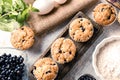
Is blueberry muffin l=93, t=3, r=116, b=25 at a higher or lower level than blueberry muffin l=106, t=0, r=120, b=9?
lower

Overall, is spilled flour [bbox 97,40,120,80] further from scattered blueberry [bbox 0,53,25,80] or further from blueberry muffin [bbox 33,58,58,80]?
scattered blueberry [bbox 0,53,25,80]

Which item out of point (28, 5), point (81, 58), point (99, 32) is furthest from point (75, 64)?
point (28, 5)

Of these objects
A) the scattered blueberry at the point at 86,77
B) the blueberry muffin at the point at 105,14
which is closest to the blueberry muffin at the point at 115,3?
the blueberry muffin at the point at 105,14

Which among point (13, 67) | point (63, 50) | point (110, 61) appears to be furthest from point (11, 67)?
point (110, 61)

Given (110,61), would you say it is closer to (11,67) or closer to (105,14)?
(105,14)

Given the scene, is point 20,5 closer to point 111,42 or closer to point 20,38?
point 20,38

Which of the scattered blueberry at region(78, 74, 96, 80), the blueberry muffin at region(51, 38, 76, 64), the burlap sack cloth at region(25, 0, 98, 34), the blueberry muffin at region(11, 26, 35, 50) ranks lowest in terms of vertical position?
the scattered blueberry at region(78, 74, 96, 80)

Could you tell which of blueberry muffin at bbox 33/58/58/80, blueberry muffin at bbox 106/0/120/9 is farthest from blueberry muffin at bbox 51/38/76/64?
blueberry muffin at bbox 106/0/120/9

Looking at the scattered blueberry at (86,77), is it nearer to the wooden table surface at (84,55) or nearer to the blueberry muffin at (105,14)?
the wooden table surface at (84,55)
